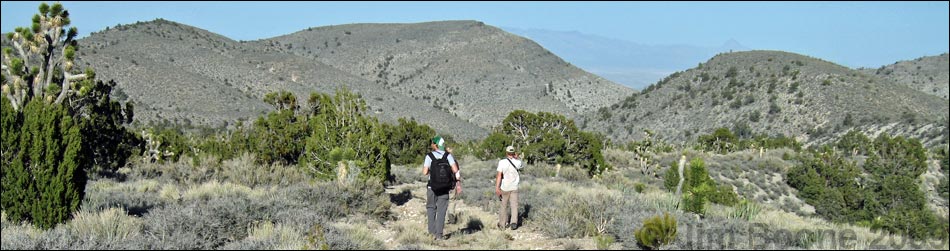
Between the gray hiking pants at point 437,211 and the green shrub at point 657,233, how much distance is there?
2.81 m

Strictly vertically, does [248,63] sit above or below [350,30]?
below

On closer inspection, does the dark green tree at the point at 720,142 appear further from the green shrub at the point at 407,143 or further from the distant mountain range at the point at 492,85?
the green shrub at the point at 407,143

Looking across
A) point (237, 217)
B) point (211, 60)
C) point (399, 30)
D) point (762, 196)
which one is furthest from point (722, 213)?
point (399, 30)

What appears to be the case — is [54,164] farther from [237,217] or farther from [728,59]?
[728,59]

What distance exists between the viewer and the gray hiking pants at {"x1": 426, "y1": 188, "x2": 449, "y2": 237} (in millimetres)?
9500

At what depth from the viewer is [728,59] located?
261 feet

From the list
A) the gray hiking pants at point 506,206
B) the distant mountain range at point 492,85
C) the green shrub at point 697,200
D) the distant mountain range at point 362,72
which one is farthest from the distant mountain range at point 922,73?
the gray hiking pants at point 506,206

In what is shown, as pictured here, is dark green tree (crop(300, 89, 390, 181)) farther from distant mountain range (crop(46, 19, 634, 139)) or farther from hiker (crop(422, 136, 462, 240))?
distant mountain range (crop(46, 19, 634, 139))

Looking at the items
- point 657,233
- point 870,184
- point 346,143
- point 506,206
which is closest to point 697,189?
point 657,233

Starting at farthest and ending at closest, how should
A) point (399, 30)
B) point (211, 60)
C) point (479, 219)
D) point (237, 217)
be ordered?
point (399, 30), point (211, 60), point (479, 219), point (237, 217)

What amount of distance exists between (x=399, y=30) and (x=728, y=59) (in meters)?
74.0

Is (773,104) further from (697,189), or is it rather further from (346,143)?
(697,189)

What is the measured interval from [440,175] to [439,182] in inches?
4.0

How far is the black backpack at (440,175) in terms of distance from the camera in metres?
9.34
